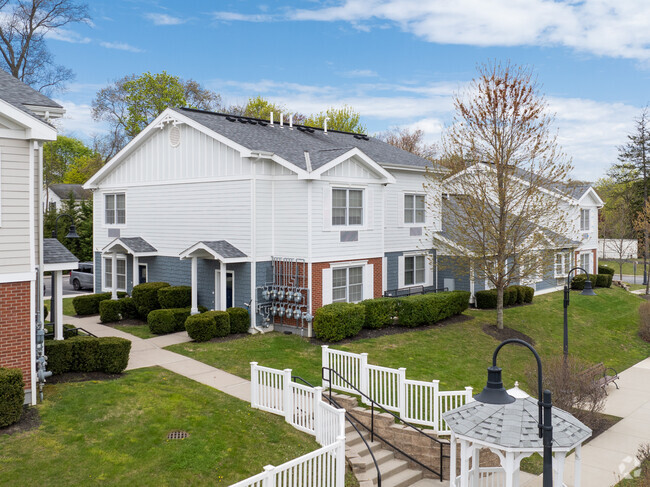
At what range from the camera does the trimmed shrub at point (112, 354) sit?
13.9 metres

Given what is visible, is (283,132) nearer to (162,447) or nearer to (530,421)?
(162,447)

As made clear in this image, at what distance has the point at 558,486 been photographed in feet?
27.5

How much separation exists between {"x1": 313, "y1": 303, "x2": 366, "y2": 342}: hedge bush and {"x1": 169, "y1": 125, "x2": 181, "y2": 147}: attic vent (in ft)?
32.3

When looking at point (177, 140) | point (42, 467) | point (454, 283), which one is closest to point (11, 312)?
point (42, 467)

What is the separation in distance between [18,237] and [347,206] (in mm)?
12686

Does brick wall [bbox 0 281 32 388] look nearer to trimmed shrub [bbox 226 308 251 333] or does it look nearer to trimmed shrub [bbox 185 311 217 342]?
trimmed shrub [bbox 185 311 217 342]

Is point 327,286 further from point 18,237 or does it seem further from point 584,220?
point 584,220


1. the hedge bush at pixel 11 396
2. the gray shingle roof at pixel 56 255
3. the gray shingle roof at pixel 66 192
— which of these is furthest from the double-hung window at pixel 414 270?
the gray shingle roof at pixel 66 192

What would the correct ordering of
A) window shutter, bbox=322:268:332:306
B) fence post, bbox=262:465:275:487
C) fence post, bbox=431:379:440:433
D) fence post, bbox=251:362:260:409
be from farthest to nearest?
window shutter, bbox=322:268:332:306, fence post, bbox=251:362:260:409, fence post, bbox=431:379:440:433, fence post, bbox=262:465:275:487

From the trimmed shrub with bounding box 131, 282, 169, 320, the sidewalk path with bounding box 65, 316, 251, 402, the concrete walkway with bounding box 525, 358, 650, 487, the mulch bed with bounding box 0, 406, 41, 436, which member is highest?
the trimmed shrub with bounding box 131, 282, 169, 320

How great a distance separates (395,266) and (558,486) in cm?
1789

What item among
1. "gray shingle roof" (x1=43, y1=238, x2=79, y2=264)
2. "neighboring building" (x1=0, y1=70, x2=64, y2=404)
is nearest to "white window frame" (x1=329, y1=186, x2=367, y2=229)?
"gray shingle roof" (x1=43, y1=238, x2=79, y2=264)

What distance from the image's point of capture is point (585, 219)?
38.8 meters

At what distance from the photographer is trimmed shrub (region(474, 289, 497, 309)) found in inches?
1053
